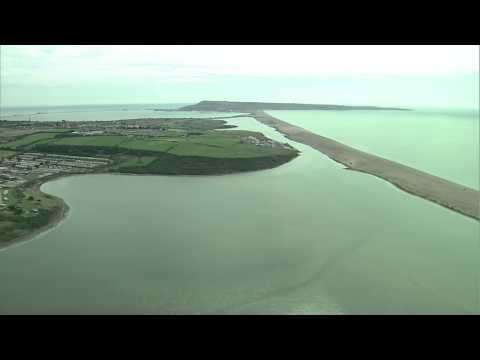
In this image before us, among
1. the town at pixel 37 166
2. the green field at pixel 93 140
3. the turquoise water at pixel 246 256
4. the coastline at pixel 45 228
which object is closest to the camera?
the turquoise water at pixel 246 256

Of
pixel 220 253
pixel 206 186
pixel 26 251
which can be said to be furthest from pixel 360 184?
pixel 26 251

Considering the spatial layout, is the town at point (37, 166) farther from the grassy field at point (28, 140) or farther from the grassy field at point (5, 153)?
the grassy field at point (28, 140)

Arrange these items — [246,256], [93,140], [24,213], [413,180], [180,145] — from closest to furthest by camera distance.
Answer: [246,256] < [24,213] < [413,180] < [180,145] < [93,140]

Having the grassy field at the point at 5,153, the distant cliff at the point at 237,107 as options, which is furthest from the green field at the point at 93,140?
the distant cliff at the point at 237,107

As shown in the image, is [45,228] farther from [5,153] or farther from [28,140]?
[28,140]

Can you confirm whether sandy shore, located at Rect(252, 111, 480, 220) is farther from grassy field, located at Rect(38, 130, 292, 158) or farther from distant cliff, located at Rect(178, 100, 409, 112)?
distant cliff, located at Rect(178, 100, 409, 112)

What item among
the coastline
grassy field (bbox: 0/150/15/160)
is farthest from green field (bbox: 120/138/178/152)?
the coastline

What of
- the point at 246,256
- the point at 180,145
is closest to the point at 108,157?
the point at 180,145
